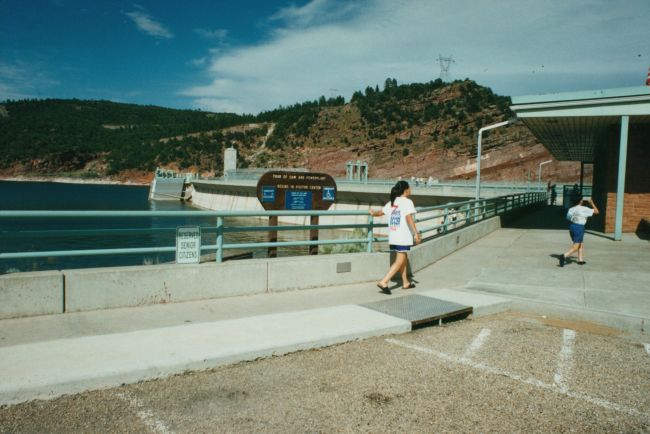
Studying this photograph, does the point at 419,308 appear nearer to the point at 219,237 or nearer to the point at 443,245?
the point at 219,237

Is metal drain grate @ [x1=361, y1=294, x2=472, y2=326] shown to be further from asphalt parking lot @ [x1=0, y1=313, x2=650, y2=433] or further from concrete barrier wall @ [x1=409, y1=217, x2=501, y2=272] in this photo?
concrete barrier wall @ [x1=409, y1=217, x2=501, y2=272]

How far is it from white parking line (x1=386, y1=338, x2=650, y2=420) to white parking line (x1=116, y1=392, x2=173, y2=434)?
2899 mm

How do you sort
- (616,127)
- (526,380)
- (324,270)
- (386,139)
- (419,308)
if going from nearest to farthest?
(526,380) < (419,308) < (324,270) < (616,127) < (386,139)

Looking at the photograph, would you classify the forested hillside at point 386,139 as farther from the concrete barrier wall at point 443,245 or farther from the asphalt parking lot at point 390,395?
the asphalt parking lot at point 390,395

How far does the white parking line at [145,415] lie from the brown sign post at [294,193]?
5.26 meters

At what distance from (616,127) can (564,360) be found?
14.8 metres

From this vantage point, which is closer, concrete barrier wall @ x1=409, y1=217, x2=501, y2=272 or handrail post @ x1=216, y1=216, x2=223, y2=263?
handrail post @ x1=216, y1=216, x2=223, y2=263

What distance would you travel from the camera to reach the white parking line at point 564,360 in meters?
4.75

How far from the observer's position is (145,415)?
3859 mm

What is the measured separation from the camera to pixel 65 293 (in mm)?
6156

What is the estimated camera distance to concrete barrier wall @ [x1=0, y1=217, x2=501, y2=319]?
19.5ft

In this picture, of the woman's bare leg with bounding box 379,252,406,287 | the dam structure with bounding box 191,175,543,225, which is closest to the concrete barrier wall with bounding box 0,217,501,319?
the woman's bare leg with bounding box 379,252,406,287

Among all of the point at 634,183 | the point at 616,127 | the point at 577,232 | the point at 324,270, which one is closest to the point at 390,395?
the point at 324,270

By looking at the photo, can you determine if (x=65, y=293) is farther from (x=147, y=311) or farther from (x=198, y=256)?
(x=198, y=256)
